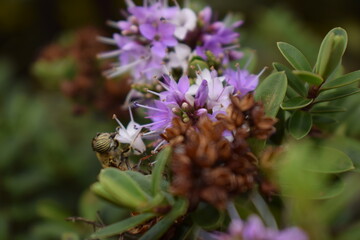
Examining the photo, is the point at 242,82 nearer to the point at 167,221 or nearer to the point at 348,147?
the point at 348,147

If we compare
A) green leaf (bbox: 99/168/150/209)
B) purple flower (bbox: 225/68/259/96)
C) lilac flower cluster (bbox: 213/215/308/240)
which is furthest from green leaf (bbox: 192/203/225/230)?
Result: purple flower (bbox: 225/68/259/96)

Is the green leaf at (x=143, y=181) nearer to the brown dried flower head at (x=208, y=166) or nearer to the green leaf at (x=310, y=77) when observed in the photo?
the brown dried flower head at (x=208, y=166)

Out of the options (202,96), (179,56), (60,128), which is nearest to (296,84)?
(202,96)

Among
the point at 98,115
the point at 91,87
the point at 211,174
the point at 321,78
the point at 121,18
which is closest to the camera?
the point at 211,174

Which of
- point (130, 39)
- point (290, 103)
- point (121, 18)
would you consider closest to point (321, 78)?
point (290, 103)

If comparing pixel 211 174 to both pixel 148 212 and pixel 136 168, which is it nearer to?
pixel 148 212

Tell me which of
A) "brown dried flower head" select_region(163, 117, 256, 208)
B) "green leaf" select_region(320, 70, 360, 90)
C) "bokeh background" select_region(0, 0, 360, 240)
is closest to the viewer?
"brown dried flower head" select_region(163, 117, 256, 208)

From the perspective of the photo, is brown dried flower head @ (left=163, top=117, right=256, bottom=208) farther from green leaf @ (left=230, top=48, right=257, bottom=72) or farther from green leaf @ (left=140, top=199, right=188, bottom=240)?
green leaf @ (left=230, top=48, right=257, bottom=72)

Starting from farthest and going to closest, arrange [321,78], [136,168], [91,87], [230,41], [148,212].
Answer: [91,87] < [230,41] < [136,168] < [321,78] < [148,212]
